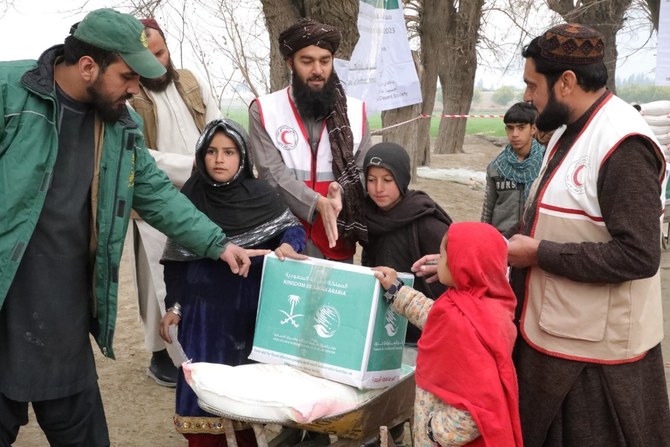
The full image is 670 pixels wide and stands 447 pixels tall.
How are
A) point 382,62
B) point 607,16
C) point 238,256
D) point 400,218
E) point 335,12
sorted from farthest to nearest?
point 607,16 → point 382,62 → point 335,12 → point 400,218 → point 238,256

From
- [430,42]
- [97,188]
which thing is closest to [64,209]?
[97,188]

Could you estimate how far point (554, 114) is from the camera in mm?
2777

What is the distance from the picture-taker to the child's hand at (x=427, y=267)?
10.7 feet

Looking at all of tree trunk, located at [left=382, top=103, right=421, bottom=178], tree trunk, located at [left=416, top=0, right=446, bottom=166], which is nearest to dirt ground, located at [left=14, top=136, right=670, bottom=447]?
tree trunk, located at [left=382, top=103, right=421, bottom=178]

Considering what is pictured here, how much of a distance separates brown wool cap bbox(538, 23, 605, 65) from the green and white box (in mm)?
1054

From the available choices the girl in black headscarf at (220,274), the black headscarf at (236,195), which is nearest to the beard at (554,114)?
the girl in black headscarf at (220,274)

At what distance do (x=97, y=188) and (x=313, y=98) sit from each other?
4.42ft

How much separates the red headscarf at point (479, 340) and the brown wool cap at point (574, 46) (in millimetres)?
645

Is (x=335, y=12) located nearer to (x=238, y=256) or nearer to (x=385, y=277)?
(x=238, y=256)

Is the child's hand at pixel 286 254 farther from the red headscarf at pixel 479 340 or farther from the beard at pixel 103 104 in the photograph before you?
the beard at pixel 103 104

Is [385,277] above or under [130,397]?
above

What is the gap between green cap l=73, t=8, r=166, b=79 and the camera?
116 inches

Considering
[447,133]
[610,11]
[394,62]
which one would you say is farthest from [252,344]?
[447,133]

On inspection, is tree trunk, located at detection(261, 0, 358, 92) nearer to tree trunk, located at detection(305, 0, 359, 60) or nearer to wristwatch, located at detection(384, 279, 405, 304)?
tree trunk, located at detection(305, 0, 359, 60)
